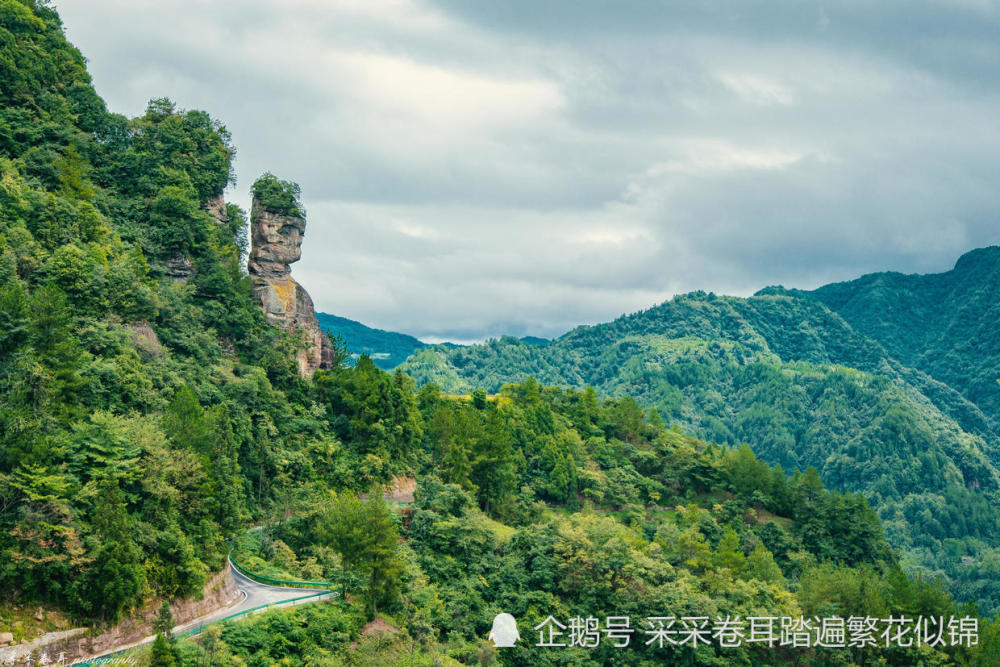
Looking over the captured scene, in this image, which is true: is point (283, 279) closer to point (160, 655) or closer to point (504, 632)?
point (504, 632)

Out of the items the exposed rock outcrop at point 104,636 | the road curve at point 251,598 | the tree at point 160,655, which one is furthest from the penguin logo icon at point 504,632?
the tree at point 160,655

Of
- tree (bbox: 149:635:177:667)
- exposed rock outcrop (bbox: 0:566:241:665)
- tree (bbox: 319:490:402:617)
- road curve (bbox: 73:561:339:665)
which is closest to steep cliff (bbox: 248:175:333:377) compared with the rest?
tree (bbox: 319:490:402:617)

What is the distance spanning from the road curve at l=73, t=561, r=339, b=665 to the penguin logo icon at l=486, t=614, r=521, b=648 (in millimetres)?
11821

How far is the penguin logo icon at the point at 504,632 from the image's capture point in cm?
4715

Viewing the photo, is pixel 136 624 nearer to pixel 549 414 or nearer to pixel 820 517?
pixel 549 414

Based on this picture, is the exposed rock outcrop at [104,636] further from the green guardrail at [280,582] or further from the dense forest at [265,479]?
the green guardrail at [280,582]

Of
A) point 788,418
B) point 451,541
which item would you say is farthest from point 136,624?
point 788,418

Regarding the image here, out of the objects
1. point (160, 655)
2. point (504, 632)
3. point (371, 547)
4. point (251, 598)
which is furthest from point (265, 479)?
point (160, 655)

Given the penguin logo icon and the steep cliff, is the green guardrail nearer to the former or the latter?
the penguin logo icon

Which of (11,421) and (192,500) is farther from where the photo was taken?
(192,500)

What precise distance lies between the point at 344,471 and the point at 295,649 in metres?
19.8

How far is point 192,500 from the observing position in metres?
36.6

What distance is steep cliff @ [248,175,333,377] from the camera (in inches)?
2479

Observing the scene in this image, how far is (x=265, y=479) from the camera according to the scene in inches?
1935
